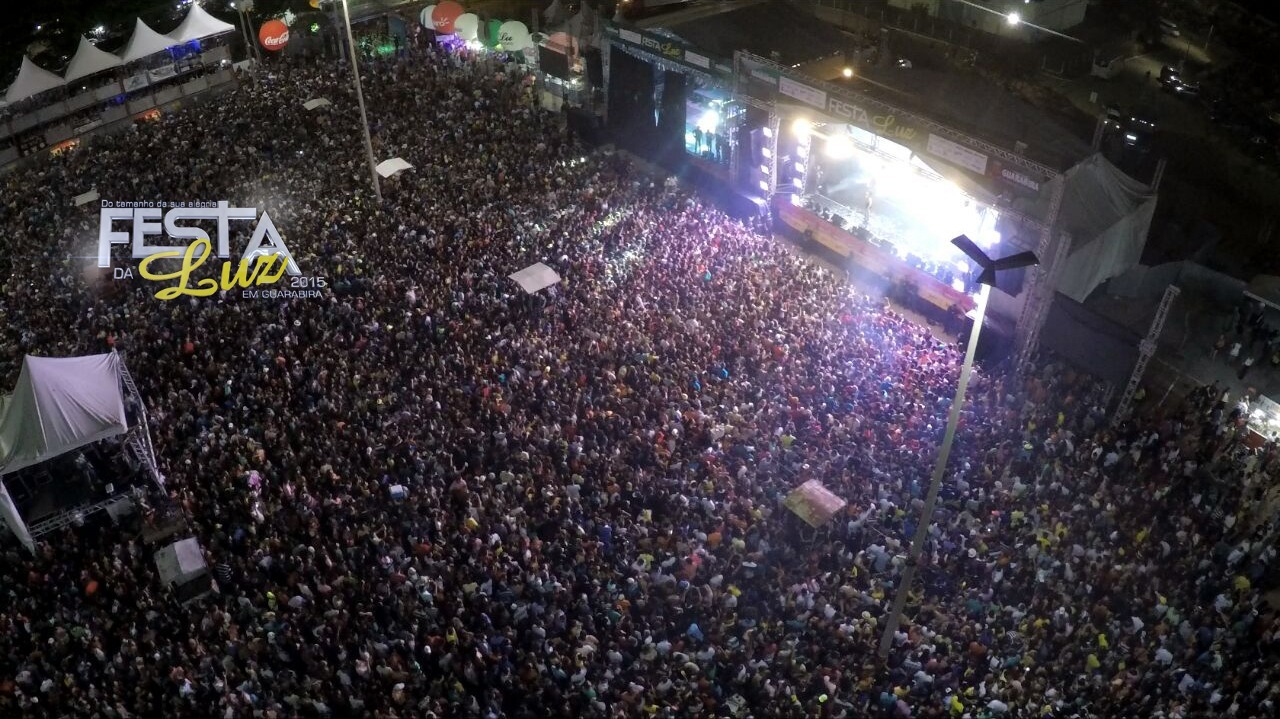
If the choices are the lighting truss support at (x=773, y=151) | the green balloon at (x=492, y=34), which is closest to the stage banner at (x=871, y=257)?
the lighting truss support at (x=773, y=151)

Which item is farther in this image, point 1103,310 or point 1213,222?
point 1213,222

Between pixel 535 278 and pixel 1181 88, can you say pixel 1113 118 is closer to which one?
pixel 1181 88

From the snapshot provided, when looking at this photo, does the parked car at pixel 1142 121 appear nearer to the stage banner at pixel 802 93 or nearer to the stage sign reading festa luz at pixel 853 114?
the stage sign reading festa luz at pixel 853 114

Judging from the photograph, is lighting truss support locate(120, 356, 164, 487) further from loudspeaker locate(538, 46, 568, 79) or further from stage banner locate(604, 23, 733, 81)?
loudspeaker locate(538, 46, 568, 79)

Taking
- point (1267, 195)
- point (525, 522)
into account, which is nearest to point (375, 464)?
point (525, 522)

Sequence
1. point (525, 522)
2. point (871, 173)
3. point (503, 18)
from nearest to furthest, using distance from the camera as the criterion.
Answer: point (525, 522), point (871, 173), point (503, 18)

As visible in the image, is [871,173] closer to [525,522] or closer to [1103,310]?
[1103,310]
